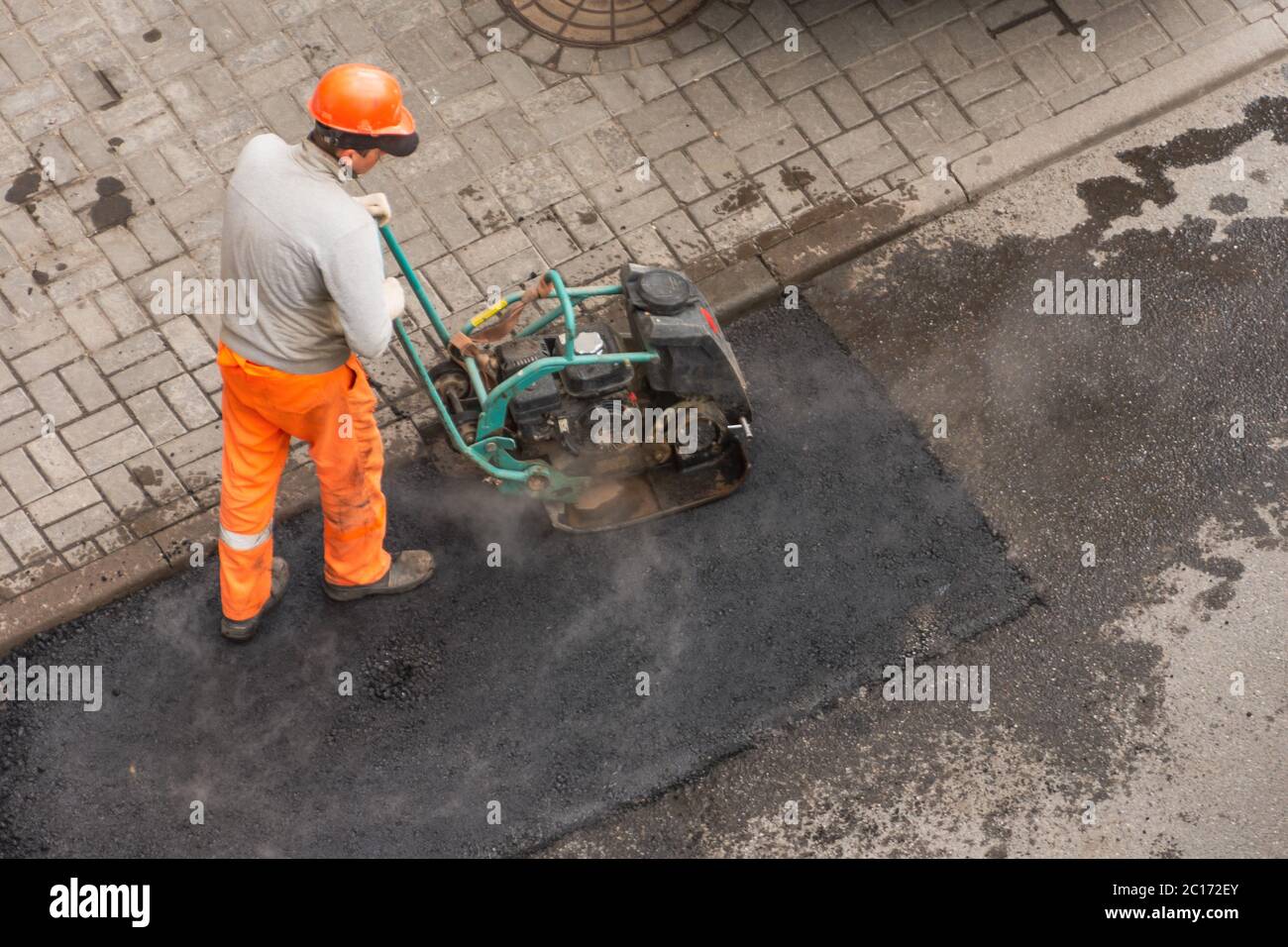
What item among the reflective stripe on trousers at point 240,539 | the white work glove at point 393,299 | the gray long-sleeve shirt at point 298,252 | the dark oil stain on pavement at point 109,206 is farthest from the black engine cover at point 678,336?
the dark oil stain on pavement at point 109,206

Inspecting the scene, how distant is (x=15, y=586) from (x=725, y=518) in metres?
2.88

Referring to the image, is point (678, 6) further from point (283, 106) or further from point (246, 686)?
point (246, 686)

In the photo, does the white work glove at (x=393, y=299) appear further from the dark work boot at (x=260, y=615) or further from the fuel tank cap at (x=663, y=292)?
the dark work boot at (x=260, y=615)

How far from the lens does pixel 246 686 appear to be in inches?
215

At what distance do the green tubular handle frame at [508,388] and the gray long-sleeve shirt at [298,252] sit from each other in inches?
16.9

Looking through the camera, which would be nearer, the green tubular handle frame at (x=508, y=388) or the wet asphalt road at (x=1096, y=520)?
the green tubular handle frame at (x=508, y=388)

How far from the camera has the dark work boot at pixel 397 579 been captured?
5.61 m

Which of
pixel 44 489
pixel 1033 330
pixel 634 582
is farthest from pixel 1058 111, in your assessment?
pixel 44 489

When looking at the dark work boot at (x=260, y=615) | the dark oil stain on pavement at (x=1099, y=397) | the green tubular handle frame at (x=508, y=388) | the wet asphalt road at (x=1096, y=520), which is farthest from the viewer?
the dark oil stain on pavement at (x=1099, y=397)

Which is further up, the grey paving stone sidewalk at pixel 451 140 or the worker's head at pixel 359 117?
the worker's head at pixel 359 117

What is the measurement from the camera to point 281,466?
17.3ft

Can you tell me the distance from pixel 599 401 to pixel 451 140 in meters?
2.03

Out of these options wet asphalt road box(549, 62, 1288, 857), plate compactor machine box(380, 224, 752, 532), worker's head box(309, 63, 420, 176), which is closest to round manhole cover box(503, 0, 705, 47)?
wet asphalt road box(549, 62, 1288, 857)

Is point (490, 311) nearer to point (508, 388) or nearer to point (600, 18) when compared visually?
point (508, 388)
